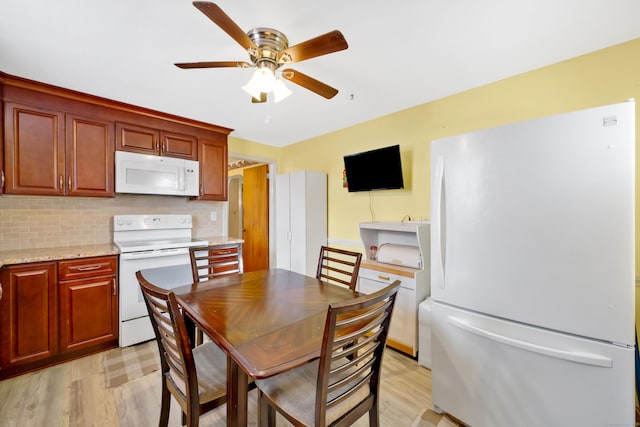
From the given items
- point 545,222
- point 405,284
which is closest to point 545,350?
point 545,222

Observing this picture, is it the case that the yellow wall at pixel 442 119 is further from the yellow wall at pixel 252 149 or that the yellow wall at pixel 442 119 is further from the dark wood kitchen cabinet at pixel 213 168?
the dark wood kitchen cabinet at pixel 213 168

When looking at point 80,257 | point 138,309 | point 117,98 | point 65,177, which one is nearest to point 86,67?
point 117,98

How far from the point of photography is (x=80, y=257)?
7.48 feet

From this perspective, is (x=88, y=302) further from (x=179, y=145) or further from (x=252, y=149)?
(x=252, y=149)

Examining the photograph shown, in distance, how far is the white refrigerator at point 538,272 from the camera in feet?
3.69

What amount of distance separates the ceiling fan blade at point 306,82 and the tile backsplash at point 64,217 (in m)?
2.46

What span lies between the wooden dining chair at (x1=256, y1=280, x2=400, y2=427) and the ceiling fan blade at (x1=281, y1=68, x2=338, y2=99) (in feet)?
4.41

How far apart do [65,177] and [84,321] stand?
1341 mm

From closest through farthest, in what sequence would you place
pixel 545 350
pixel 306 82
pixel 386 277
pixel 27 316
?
1. pixel 545 350
2. pixel 306 82
3. pixel 27 316
4. pixel 386 277

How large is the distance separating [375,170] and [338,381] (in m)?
2.25

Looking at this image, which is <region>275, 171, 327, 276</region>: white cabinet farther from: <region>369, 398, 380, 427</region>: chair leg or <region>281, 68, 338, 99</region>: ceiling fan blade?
<region>369, 398, 380, 427</region>: chair leg

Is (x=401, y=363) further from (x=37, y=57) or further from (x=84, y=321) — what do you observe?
(x=37, y=57)

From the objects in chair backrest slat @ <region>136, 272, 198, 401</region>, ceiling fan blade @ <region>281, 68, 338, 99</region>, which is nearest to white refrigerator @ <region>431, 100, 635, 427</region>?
ceiling fan blade @ <region>281, 68, 338, 99</region>

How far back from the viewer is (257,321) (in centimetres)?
127
